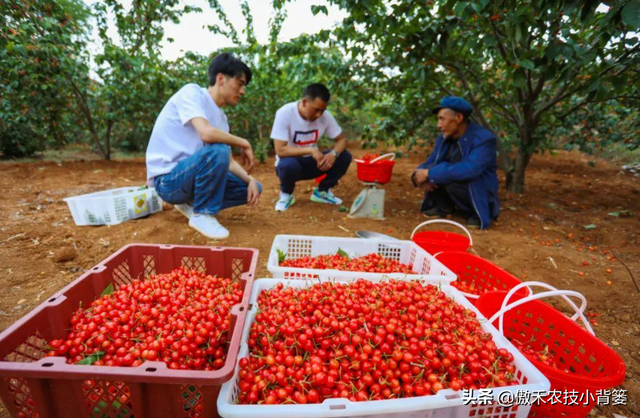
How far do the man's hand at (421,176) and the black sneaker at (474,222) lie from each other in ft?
2.46

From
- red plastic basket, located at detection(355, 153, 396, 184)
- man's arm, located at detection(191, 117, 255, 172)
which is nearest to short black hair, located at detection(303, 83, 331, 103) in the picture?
red plastic basket, located at detection(355, 153, 396, 184)

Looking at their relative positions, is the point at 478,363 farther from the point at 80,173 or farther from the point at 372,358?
the point at 80,173

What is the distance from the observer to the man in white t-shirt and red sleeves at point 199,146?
10.1ft

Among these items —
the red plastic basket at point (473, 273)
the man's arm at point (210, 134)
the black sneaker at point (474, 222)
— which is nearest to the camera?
the red plastic basket at point (473, 273)

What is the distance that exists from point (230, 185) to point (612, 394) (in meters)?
3.30

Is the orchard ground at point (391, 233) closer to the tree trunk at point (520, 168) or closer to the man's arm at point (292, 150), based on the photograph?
the tree trunk at point (520, 168)

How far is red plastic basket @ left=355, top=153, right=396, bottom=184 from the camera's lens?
386cm

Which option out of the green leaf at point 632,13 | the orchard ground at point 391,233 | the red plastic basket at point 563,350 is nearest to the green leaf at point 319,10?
the orchard ground at point 391,233

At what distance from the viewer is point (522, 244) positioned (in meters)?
3.43

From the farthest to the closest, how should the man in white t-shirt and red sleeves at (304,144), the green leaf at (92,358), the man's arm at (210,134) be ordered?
the man in white t-shirt and red sleeves at (304,144)
the man's arm at (210,134)
the green leaf at (92,358)

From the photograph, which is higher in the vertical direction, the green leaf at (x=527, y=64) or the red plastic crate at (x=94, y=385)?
the green leaf at (x=527, y=64)

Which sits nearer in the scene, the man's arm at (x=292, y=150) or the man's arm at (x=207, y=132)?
the man's arm at (x=207, y=132)

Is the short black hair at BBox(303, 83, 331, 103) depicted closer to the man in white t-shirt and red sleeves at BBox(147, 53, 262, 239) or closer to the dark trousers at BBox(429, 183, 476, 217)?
the man in white t-shirt and red sleeves at BBox(147, 53, 262, 239)

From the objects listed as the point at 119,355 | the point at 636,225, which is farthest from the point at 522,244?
the point at 119,355
